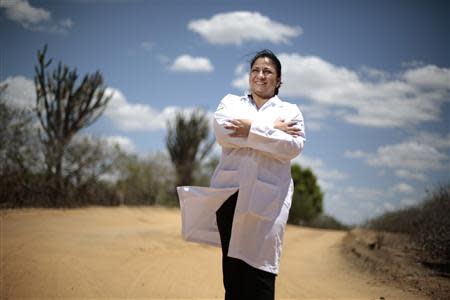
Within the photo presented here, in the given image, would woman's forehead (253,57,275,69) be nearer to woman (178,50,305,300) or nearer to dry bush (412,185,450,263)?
woman (178,50,305,300)

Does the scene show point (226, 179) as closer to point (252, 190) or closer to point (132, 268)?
point (252, 190)

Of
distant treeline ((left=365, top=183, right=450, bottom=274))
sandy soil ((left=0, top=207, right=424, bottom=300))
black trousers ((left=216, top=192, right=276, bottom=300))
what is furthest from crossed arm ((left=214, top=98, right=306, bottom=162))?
distant treeline ((left=365, top=183, right=450, bottom=274))

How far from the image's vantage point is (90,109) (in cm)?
1638

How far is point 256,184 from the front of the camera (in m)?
2.96

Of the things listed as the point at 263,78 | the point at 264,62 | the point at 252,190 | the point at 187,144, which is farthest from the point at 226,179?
the point at 187,144

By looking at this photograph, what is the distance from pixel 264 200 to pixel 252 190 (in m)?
0.10

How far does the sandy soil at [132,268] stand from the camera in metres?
4.88

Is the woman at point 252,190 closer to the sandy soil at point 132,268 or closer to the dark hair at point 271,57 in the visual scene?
the dark hair at point 271,57

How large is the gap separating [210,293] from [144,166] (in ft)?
44.6

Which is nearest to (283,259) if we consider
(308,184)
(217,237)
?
(217,237)

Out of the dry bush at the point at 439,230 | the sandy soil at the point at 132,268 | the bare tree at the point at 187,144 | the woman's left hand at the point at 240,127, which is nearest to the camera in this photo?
the woman's left hand at the point at 240,127

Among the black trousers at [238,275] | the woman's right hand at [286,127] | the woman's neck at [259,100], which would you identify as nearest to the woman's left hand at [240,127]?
the woman's right hand at [286,127]

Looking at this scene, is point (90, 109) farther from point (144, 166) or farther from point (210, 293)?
point (210, 293)

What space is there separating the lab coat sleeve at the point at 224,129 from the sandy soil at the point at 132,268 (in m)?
2.31
